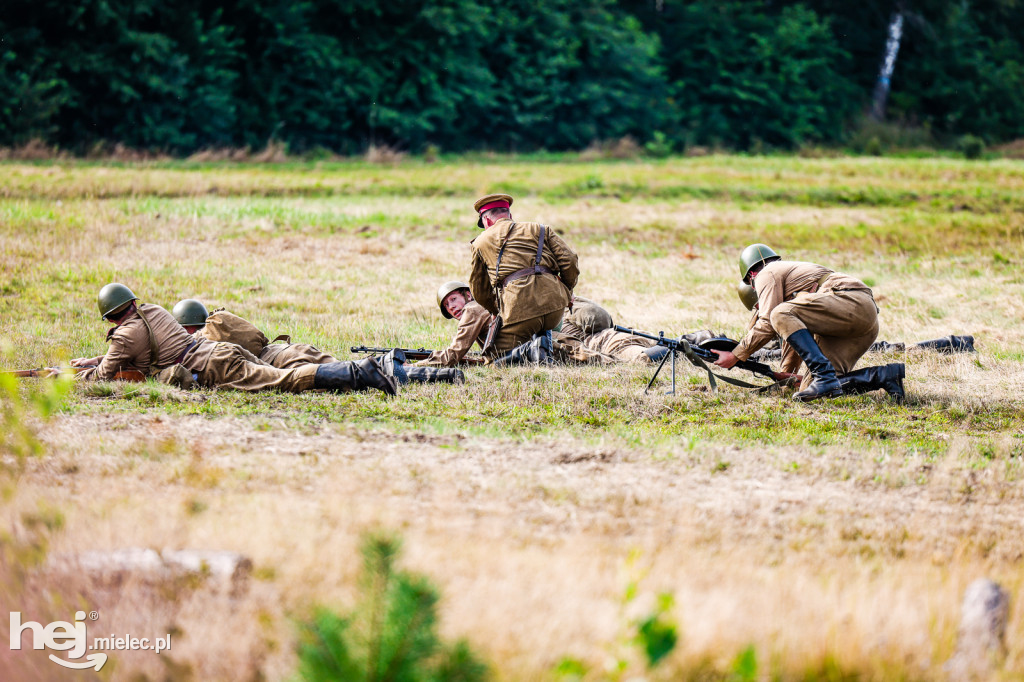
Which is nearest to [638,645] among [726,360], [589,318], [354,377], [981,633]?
[981,633]

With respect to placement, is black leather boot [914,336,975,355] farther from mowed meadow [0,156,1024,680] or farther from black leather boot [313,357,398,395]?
black leather boot [313,357,398,395]

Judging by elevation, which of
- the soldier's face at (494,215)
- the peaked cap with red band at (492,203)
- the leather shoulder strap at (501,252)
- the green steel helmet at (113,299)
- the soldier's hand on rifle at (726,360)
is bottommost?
the soldier's hand on rifle at (726,360)

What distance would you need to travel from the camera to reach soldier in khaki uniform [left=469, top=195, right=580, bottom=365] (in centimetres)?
938

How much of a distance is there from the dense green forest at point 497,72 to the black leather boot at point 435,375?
26.4m

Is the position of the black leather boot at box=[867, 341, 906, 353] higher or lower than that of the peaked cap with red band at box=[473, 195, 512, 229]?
lower

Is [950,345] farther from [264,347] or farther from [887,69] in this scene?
[887,69]

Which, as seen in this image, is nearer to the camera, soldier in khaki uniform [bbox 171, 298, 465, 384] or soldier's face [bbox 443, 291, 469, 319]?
soldier in khaki uniform [bbox 171, 298, 465, 384]

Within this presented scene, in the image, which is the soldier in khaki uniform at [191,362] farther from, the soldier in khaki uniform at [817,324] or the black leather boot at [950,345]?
the black leather boot at [950,345]

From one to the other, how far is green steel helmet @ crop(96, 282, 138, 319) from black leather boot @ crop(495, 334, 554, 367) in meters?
3.49

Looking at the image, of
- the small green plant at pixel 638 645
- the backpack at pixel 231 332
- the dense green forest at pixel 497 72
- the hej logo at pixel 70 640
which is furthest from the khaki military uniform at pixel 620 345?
the dense green forest at pixel 497 72

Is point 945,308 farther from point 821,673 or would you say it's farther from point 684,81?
point 684,81

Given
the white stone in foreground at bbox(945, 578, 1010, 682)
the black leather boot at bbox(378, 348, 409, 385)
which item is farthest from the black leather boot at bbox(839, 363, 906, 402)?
the white stone in foreground at bbox(945, 578, 1010, 682)

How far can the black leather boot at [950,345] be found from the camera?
1032cm

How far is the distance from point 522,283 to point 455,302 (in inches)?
45.9
